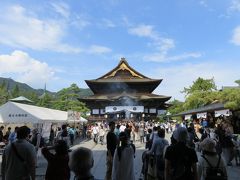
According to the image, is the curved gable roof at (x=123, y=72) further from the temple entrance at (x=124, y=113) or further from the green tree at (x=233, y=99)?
the green tree at (x=233, y=99)

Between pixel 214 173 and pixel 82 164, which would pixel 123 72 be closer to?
pixel 214 173

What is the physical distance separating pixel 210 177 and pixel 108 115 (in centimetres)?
4041

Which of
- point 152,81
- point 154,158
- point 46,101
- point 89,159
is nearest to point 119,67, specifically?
point 152,81

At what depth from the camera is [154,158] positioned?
673 centimetres

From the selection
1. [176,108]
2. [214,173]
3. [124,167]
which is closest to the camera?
[214,173]

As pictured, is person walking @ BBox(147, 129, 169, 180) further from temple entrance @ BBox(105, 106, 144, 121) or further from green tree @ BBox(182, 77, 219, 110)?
temple entrance @ BBox(105, 106, 144, 121)

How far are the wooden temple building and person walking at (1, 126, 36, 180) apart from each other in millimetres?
36842

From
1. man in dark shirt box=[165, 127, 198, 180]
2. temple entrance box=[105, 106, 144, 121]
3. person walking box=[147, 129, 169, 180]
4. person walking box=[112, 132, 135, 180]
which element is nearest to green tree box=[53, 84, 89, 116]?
temple entrance box=[105, 106, 144, 121]

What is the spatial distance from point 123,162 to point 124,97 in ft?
129

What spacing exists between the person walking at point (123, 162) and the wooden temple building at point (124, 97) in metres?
35.4

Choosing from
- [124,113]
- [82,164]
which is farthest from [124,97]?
[82,164]

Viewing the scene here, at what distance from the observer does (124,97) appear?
45.6 metres

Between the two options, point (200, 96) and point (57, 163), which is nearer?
point (57, 163)

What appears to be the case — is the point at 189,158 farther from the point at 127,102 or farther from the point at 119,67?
the point at 119,67
